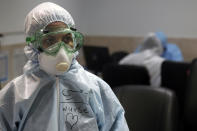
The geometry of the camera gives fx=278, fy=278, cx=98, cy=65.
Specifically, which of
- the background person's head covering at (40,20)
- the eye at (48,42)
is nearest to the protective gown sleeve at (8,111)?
the background person's head covering at (40,20)

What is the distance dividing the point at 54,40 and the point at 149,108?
3.02ft

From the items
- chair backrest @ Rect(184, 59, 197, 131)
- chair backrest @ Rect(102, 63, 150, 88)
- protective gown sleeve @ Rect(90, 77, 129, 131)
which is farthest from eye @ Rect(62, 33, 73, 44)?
chair backrest @ Rect(102, 63, 150, 88)

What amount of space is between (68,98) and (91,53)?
230cm

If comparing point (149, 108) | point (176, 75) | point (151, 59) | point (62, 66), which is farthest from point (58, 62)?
point (151, 59)

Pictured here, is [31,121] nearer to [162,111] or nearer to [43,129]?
[43,129]

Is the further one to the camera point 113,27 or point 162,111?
point 113,27

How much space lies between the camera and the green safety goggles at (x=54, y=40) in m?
1.04

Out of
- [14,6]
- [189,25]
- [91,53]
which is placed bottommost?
[91,53]

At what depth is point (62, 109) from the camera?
1072mm

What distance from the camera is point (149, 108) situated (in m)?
1.75

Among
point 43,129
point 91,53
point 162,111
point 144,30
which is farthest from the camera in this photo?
point 144,30

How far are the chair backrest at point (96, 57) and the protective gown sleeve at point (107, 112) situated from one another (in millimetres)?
2146

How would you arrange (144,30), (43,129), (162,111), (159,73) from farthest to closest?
(144,30), (159,73), (162,111), (43,129)

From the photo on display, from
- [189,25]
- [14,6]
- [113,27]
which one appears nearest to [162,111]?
[14,6]
